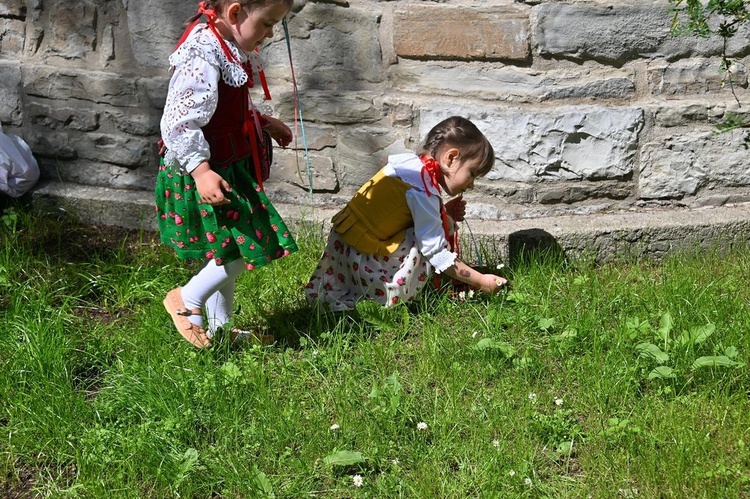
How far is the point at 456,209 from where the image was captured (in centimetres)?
350

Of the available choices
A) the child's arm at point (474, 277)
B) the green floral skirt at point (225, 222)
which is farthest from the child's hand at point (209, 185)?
the child's arm at point (474, 277)

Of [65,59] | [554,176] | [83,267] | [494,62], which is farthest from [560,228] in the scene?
[65,59]

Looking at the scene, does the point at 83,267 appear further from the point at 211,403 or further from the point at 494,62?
the point at 494,62

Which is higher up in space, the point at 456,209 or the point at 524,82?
the point at 524,82

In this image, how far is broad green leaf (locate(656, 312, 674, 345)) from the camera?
9.47ft

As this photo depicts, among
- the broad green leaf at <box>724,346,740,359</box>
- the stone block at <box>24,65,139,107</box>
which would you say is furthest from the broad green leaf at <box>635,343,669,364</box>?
the stone block at <box>24,65,139,107</box>

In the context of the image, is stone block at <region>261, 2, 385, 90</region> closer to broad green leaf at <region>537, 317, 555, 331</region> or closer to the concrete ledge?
the concrete ledge

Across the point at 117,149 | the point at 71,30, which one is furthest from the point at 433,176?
the point at 71,30

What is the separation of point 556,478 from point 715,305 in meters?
1.00

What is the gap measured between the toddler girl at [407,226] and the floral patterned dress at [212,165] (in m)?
0.45

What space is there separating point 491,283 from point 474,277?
0.23 ft

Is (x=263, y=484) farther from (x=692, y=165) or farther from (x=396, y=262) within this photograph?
(x=692, y=165)

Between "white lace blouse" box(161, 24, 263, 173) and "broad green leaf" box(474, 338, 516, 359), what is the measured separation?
3.50ft

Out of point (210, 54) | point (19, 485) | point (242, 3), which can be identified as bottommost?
point (19, 485)
